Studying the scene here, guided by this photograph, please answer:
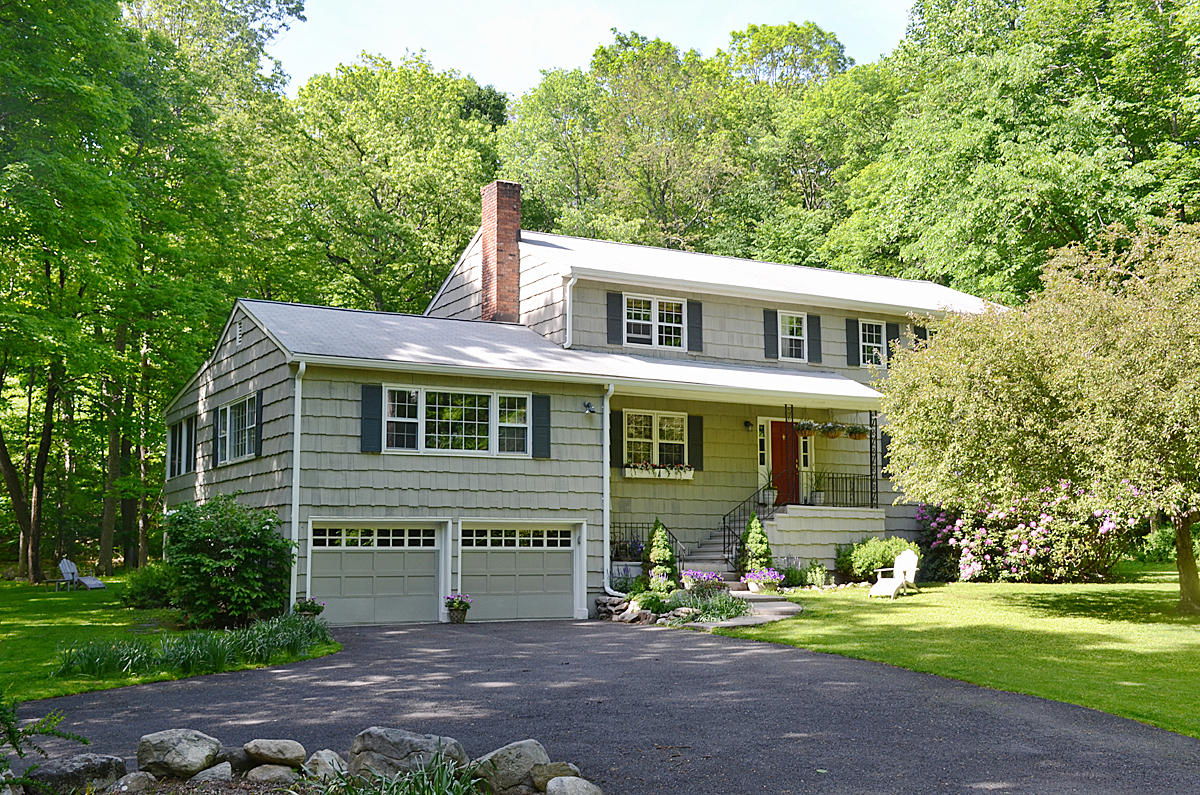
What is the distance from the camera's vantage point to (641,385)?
62.8ft

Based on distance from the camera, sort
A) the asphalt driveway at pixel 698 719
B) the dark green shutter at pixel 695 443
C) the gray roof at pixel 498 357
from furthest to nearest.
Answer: the dark green shutter at pixel 695 443, the gray roof at pixel 498 357, the asphalt driveway at pixel 698 719

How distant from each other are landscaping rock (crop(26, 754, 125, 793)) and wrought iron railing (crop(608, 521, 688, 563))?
13335mm

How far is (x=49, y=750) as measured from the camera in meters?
7.77

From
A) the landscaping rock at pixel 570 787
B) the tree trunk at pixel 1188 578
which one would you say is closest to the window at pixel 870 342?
the tree trunk at pixel 1188 578

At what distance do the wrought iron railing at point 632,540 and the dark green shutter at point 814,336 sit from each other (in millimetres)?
5612

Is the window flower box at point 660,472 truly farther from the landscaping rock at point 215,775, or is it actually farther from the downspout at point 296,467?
the landscaping rock at point 215,775

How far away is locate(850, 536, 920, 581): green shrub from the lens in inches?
835

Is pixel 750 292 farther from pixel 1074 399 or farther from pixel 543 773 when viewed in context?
pixel 543 773

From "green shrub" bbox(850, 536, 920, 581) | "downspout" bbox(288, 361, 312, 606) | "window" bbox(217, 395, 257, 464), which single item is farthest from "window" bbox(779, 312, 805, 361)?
"window" bbox(217, 395, 257, 464)

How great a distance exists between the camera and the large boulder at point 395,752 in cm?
668

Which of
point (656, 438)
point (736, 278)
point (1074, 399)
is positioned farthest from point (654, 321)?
point (1074, 399)

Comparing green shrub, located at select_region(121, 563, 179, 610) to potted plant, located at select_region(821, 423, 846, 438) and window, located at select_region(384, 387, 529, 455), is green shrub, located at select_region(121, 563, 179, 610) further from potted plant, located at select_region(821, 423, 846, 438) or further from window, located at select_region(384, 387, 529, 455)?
potted plant, located at select_region(821, 423, 846, 438)

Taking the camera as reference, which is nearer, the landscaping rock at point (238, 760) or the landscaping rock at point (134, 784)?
the landscaping rock at point (134, 784)

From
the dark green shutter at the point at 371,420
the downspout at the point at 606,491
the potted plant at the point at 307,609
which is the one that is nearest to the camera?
the potted plant at the point at 307,609
